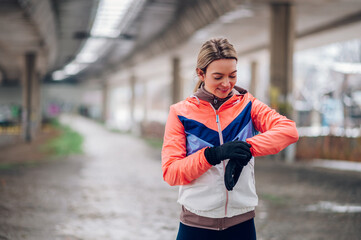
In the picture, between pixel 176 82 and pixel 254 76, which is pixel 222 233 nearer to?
pixel 176 82

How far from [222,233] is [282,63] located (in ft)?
44.0

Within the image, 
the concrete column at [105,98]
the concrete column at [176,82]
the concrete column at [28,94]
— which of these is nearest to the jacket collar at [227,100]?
the concrete column at [28,94]

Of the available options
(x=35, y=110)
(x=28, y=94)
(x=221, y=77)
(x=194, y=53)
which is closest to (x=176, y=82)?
(x=194, y=53)

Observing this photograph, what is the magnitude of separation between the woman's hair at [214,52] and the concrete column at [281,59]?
12999 millimetres

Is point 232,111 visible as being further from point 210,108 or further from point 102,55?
point 102,55

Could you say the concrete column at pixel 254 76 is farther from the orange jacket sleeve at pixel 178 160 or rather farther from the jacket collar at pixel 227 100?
the orange jacket sleeve at pixel 178 160

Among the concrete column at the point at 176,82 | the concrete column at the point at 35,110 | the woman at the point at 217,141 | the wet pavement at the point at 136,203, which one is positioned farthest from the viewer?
the concrete column at the point at 176,82

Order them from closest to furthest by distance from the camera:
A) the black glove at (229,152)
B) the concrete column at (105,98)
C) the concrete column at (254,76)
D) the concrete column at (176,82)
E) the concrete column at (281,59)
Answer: the black glove at (229,152), the concrete column at (281,59), the concrete column at (176,82), the concrete column at (254,76), the concrete column at (105,98)

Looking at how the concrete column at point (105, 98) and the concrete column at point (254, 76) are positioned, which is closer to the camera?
the concrete column at point (254, 76)

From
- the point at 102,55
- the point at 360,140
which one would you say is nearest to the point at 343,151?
the point at 360,140

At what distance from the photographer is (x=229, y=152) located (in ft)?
6.62

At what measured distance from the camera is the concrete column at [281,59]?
1480 centimetres

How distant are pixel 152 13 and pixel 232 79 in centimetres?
1644

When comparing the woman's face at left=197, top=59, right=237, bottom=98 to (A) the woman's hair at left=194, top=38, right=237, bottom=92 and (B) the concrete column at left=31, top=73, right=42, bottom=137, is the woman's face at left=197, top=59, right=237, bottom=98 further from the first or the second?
(B) the concrete column at left=31, top=73, right=42, bottom=137
